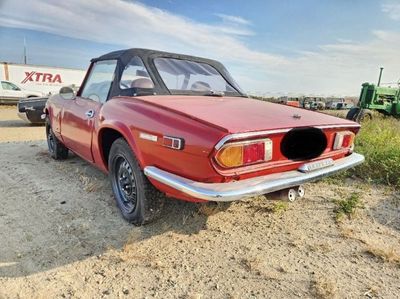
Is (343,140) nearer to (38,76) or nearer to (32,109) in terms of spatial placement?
(32,109)

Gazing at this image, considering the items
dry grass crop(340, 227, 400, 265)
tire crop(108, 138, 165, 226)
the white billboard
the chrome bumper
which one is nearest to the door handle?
tire crop(108, 138, 165, 226)

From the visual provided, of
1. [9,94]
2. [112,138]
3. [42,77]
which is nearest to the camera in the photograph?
[112,138]

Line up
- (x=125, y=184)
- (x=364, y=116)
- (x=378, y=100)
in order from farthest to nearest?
1. (x=378, y=100)
2. (x=364, y=116)
3. (x=125, y=184)

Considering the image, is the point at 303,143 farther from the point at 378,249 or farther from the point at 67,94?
the point at 67,94

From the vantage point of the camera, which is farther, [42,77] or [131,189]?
[42,77]

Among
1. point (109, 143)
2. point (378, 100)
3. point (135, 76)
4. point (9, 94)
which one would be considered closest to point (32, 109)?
point (109, 143)

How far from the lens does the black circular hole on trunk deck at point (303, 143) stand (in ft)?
8.17

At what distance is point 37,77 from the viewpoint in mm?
20672

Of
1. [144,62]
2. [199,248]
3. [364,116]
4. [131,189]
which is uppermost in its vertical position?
[144,62]

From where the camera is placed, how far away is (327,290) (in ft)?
7.11

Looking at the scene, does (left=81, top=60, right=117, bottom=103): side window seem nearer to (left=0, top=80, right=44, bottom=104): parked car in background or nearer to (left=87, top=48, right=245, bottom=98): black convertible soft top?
(left=87, top=48, right=245, bottom=98): black convertible soft top

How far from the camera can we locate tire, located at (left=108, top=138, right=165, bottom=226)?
2775mm

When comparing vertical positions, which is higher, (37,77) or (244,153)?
(244,153)

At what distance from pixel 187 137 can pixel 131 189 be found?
3.62ft
